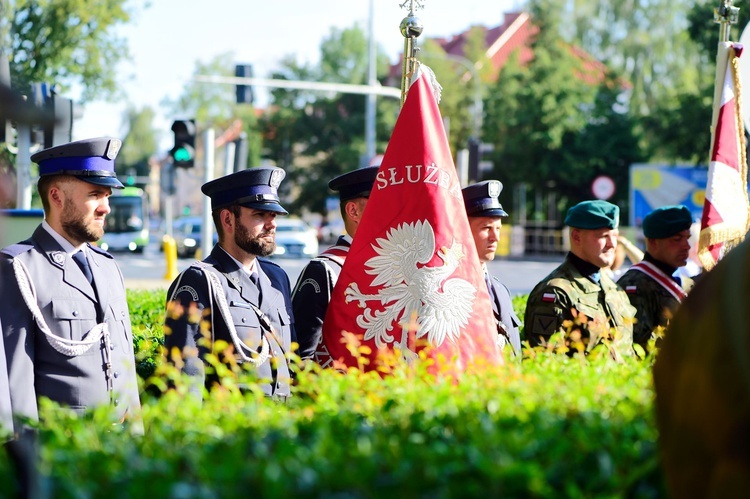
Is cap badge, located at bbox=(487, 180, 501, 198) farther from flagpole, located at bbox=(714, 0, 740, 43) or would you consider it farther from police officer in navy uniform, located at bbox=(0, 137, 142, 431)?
police officer in navy uniform, located at bbox=(0, 137, 142, 431)

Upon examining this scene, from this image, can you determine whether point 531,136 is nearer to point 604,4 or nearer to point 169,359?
point 604,4

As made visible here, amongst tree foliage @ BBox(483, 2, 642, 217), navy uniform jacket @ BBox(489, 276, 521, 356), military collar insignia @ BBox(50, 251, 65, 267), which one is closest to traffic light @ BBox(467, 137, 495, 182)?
navy uniform jacket @ BBox(489, 276, 521, 356)

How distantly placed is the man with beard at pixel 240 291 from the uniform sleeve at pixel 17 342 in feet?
1.84

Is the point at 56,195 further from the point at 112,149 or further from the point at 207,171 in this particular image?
the point at 207,171

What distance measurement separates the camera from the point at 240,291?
4.74 m

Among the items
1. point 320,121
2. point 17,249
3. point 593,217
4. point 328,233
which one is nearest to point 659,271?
point 593,217

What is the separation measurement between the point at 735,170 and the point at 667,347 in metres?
4.24

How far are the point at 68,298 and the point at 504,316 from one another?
236 cm

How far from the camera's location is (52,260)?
4250mm

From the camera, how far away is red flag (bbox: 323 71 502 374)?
4176 millimetres

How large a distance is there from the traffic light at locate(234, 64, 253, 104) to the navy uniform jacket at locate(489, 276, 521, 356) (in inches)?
708

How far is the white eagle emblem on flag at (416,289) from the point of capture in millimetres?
4176

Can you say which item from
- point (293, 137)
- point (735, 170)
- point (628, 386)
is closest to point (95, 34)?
point (735, 170)

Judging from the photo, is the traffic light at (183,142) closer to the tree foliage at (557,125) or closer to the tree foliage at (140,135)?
the tree foliage at (557,125)
